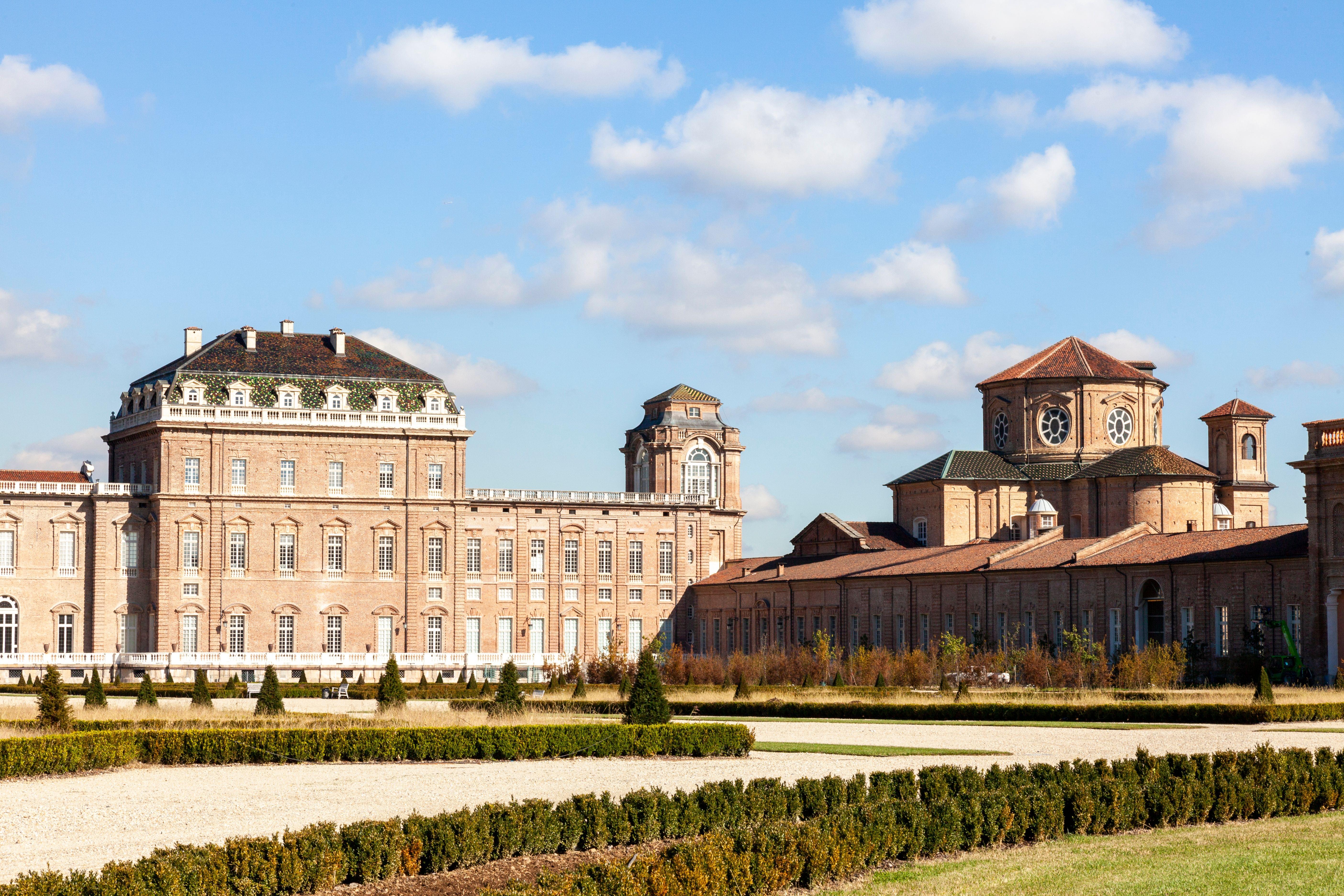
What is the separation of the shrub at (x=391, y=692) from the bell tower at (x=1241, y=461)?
1879 inches

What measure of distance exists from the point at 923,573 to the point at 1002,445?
17.5 metres

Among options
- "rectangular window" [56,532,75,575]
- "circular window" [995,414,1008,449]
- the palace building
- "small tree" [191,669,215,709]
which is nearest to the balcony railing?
the palace building

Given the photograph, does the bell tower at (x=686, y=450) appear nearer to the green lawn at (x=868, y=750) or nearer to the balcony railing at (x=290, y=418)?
the balcony railing at (x=290, y=418)

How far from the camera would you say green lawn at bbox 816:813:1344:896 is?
587 inches

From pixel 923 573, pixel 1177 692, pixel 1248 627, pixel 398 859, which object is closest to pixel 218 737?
pixel 398 859

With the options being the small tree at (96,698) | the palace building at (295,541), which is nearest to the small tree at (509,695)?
the small tree at (96,698)

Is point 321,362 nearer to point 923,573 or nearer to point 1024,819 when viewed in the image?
point 923,573

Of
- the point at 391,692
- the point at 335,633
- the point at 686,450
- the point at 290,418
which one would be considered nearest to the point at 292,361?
the point at 290,418

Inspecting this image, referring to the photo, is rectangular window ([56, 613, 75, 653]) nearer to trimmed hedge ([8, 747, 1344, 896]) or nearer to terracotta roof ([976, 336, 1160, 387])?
terracotta roof ([976, 336, 1160, 387])

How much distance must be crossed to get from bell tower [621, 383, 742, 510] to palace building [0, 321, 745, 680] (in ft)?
22.0

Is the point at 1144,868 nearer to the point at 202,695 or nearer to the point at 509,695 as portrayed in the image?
the point at 509,695

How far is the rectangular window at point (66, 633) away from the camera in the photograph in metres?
73.8

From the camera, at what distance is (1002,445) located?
3238 inches

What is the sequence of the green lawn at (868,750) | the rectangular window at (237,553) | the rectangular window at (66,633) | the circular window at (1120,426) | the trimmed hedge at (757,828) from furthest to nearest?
the circular window at (1120,426), the rectangular window at (237,553), the rectangular window at (66,633), the green lawn at (868,750), the trimmed hedge at (757,828)
